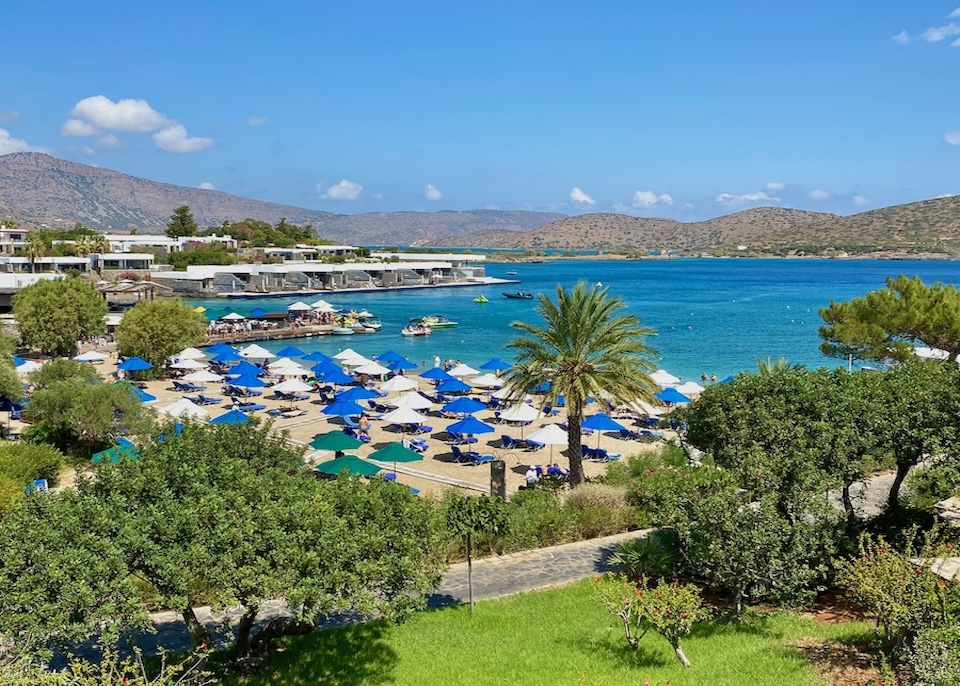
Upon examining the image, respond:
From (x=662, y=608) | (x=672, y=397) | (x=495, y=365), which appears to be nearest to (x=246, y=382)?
(x=495, y=365)

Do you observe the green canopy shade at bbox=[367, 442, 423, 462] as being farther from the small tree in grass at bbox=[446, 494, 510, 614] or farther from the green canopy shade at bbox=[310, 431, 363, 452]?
the small tree in grass at bbox=[446, 494, 510, 614]

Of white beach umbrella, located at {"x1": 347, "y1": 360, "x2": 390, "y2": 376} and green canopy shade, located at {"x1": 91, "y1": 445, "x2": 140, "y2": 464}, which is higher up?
green canopy shade, located at {"x1": 91, "y1": 445, "x2": 140, "y2": 464}

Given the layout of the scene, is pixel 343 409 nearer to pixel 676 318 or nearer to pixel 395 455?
pixel 395 455

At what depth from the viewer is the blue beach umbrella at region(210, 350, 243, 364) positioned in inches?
1438

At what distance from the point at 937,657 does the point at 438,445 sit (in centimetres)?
1820

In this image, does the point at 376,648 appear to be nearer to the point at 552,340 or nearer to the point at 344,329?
the point at 552,340

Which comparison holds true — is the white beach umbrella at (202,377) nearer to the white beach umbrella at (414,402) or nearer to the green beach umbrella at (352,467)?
the white beach umbrella at (414,402)

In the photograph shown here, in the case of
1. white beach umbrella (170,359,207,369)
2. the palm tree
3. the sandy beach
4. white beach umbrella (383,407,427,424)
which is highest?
the palm tree

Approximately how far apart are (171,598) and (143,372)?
1206 inches

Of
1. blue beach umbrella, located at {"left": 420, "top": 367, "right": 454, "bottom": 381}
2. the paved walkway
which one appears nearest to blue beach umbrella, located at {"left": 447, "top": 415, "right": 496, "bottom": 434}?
the paved walkway

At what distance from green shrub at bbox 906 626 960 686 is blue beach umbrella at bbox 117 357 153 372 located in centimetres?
3153

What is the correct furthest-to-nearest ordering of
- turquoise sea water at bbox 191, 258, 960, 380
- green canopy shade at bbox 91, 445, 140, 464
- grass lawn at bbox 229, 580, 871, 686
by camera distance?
turquoise sea water at bbox 191, 258, 960, 380
green canopy shade at bbox 91, 445, 140, 464
grass lawn at bbox 229, 580, 871, 686

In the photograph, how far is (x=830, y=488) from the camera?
1023cm

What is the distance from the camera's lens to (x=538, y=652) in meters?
9.35
